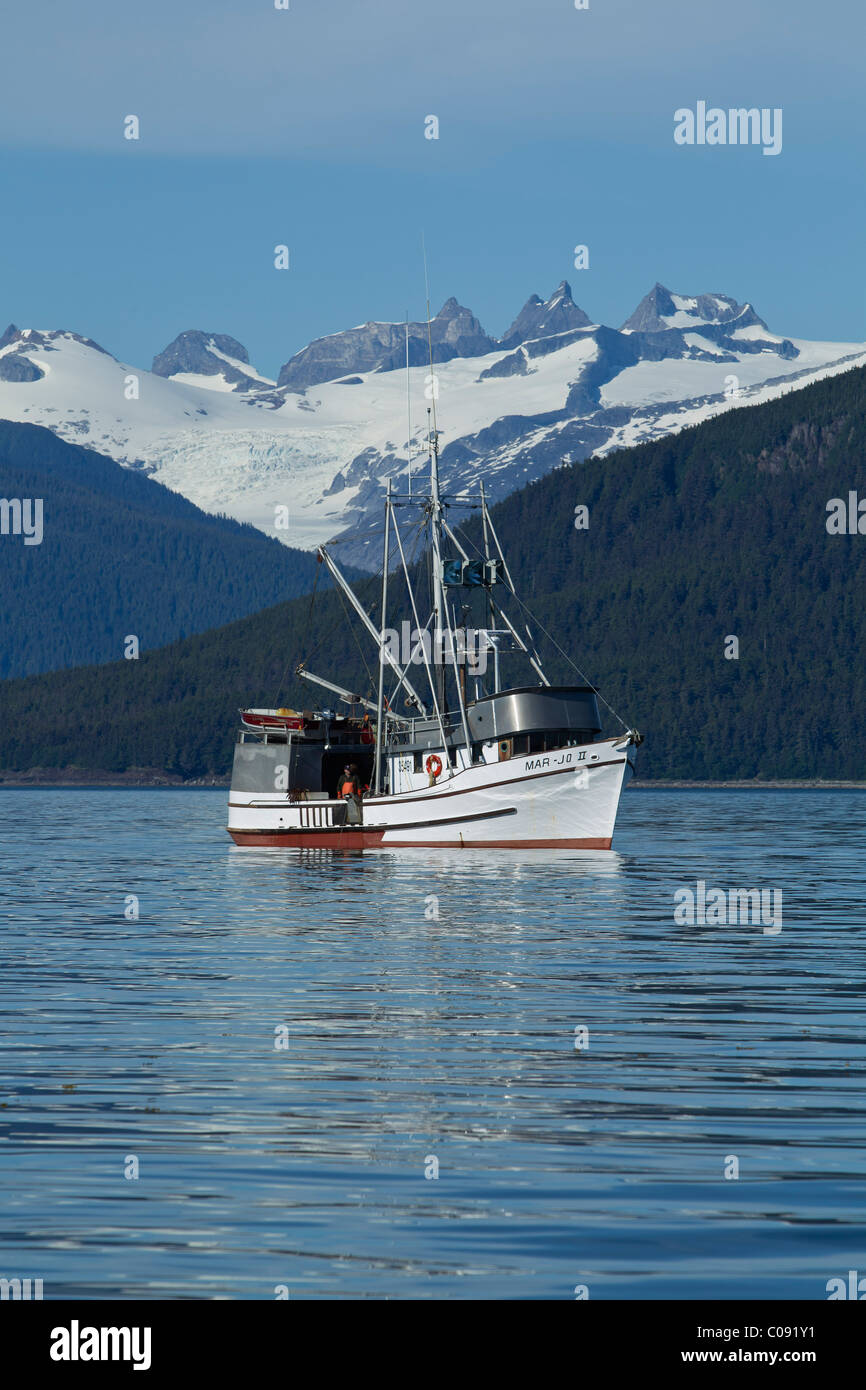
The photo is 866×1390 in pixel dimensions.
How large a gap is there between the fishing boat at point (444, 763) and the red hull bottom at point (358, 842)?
0.28 feet

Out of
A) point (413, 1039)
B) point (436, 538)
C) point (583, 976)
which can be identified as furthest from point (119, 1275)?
point (436, 538)

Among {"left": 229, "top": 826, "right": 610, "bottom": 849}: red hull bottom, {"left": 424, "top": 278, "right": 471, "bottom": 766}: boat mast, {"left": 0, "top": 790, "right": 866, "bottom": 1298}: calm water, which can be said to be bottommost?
{"left": 0, "top": 790, "right": 866, "bottom": 1298}: calm water

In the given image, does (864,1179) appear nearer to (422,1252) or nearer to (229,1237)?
(422,1252)

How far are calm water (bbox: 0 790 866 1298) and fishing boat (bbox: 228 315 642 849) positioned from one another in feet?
117

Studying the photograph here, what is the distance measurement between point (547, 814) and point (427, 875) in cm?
1611

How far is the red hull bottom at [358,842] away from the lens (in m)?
100

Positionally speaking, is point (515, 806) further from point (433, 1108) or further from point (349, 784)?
point (433, 1108)

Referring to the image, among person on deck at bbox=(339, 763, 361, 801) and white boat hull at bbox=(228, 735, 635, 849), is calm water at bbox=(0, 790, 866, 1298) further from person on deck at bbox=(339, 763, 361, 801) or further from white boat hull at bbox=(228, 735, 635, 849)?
person on deck at bbox=(339, 763, 361, 801)

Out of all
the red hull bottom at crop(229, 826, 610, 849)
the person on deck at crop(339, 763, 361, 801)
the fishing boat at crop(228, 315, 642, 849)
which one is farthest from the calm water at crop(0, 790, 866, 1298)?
the person on deck at crop(339, 763, 361, 801)

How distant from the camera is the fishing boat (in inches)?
3856

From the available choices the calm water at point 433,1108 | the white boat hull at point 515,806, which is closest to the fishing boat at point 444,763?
the white boat hull at point 515,806

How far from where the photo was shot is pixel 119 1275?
19.6 m

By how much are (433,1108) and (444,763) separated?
74337 mm

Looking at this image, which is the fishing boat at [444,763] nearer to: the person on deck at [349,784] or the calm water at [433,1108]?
→ the person on deck at [349,784]
